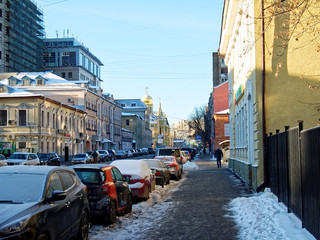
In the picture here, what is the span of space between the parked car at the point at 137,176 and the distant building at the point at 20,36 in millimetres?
71174

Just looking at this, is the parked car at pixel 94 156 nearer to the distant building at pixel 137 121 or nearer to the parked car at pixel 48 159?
the parked car at pixel 48 159

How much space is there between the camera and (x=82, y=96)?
6475 centimetres

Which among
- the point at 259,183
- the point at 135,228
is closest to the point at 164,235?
the point at 135,228

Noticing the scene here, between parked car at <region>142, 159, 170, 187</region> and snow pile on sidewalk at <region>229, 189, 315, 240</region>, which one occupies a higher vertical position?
parked car at <region>142, 159, 170, 187</region>

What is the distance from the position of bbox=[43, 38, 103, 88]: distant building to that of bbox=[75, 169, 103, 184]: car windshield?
316ft

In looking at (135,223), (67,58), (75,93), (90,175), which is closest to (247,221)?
(135,223)

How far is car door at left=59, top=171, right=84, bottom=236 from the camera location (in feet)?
24.1

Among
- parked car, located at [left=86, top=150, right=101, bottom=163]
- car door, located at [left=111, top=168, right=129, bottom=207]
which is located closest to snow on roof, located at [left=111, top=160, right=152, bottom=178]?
car door, located at [left=111, top=168, right=129, bottom=207]

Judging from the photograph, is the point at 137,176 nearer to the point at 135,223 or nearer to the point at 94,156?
the point at 135,223

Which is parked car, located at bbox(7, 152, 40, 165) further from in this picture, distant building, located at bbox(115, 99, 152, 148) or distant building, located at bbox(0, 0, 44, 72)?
distant building, located at bbox(115, 99, 152, 148)

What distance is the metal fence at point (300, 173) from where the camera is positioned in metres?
6.90

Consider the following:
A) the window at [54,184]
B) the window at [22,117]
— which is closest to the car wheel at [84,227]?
the window at [54,184]

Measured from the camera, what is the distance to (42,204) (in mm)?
6266

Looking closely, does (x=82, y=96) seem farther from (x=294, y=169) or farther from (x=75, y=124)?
(x=294, y=169)
